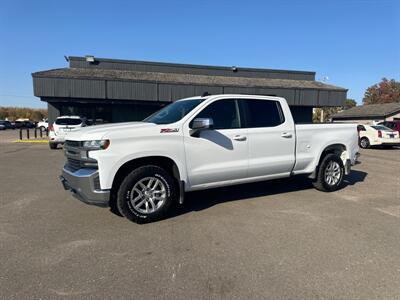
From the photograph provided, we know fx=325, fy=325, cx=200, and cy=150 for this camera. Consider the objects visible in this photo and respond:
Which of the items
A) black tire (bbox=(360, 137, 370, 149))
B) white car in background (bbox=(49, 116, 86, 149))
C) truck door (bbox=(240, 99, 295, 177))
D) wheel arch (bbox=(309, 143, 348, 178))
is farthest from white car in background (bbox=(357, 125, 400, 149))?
white car in background (bbox=(49, 116, 86, 149))

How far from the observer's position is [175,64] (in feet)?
102

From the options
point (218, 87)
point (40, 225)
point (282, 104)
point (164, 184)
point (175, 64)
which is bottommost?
point (40, 225)

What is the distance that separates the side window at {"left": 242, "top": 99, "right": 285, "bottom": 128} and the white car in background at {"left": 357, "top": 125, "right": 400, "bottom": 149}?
15145mm

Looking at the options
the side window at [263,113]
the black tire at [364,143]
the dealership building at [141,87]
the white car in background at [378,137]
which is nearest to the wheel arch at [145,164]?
the side window at [263,113]

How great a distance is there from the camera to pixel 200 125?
5078 mm

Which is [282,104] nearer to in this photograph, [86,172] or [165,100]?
[86,172]

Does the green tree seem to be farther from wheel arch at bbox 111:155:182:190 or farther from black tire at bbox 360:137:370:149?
wheel arch at bbox 111:155:182:190

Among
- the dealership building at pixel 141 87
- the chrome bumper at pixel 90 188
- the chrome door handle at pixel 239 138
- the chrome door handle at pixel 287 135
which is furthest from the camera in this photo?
the dealership building at pixel 141 87

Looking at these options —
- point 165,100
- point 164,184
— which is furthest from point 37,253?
point 165,100

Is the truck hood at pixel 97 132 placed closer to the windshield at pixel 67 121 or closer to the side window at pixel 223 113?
the side window at pixel 223 113

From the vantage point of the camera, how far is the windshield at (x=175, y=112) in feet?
18.1

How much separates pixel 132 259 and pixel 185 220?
1.47m

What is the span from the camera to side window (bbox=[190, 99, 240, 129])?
560cm

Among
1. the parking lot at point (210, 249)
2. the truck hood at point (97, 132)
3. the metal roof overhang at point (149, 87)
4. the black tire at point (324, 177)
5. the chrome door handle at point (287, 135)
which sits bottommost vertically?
the parking lot at point (210, 249)
